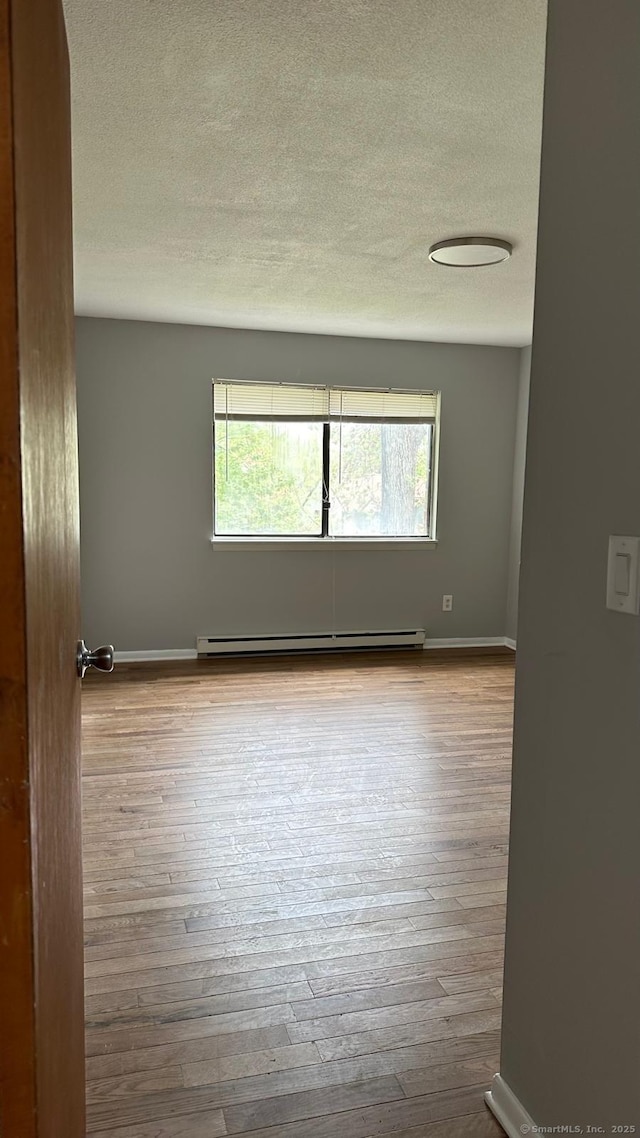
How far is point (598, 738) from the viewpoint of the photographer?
1289mm

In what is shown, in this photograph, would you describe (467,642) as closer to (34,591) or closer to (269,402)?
(269,402)

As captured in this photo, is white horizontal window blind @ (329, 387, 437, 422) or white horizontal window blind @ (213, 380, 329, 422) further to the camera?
white horizontal window blind @ (329, 387, 437, 422)

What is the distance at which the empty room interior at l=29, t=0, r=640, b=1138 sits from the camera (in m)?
1.32

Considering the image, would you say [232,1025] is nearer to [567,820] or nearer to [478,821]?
[567,820]

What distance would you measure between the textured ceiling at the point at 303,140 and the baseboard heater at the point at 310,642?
247 centimetres

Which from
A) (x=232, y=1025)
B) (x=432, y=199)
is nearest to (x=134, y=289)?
(x=432, y=199)

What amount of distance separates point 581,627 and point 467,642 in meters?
4.85

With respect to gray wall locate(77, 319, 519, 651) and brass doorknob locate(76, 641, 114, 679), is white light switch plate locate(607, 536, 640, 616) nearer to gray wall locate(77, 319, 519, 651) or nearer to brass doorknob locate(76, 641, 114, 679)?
brass doorknob locate(76, 641, 114, 679)

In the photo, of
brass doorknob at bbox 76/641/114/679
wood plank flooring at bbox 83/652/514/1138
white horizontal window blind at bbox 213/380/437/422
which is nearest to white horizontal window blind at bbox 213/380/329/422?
white horizontal window blind at bbox 213/380/437/422

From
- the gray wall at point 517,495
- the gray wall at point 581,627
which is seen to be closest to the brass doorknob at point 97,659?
the gray wall at point 581,627

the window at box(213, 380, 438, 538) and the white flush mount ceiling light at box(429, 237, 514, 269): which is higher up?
the white flush mount ceiling light at box(429, 237, 514, 269)

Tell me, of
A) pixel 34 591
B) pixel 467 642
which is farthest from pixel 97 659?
pixel 467 642

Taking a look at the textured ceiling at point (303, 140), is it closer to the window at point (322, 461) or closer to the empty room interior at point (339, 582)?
the empty room interior at point (339, 582)

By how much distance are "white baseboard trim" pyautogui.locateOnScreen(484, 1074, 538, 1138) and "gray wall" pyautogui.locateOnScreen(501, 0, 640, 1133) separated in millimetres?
31
